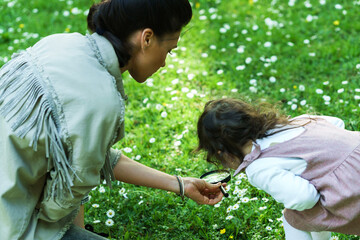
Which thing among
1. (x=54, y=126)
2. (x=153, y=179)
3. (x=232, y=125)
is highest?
(x=54, y=126)

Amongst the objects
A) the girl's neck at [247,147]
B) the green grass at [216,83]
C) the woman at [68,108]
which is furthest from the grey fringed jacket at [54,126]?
the green grass at [216,83]

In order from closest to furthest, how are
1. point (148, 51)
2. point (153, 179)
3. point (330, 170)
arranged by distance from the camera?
point (330, 170)
point (148, 51)
point (153, 179)

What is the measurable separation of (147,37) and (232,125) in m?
0.45

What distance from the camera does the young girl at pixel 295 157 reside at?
5.82 ft

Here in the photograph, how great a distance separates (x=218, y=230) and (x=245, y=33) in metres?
2.18

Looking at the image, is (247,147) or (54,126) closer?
(54,126)

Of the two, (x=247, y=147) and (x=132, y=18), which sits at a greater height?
(x=132, y=18)

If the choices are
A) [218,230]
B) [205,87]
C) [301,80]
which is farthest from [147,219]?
[301,80]

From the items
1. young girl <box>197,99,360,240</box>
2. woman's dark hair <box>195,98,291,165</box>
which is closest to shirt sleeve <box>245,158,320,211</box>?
young girl <box>197,99,360,240</box>

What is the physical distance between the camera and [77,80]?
5.58 ft

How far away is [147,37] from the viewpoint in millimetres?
1866

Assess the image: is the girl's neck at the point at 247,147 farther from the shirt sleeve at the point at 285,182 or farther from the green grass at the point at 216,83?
the green grass at the point at 216,83

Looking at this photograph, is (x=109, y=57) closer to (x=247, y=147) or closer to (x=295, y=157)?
(x=247, y=147)

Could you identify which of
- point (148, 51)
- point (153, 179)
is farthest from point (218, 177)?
point (148, 51)
